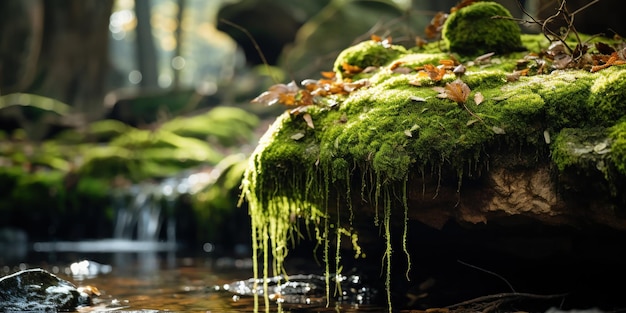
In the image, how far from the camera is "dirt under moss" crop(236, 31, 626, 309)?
371 centimetres

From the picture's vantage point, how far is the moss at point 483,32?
207 inches

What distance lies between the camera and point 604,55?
434 centimetres

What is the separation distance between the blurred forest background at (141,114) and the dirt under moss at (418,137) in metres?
1.27

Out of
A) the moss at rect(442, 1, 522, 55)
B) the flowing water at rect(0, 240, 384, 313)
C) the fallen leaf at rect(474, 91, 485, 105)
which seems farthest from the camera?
the moss at rect(442, 1, 522, 55)

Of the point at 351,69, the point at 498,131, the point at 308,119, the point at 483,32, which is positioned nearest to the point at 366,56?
the point at 351,69

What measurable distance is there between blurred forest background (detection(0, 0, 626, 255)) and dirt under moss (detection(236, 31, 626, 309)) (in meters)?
1.27

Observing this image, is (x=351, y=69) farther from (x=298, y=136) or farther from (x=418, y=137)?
(x=418, y=137)

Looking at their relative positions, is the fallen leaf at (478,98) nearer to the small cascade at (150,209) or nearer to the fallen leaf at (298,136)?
the fallen leaf at (298,136)

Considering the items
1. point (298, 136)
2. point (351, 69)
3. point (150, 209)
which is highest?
point (351, 69)

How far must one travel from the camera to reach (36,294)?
465 centimetres

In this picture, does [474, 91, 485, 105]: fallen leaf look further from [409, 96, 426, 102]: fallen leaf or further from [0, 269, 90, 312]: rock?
[0, 269, 90, 312]: rock

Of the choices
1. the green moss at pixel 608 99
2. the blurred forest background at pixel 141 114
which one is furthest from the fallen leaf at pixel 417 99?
the blurred forest background at pixel 141 114

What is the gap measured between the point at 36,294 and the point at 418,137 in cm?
324

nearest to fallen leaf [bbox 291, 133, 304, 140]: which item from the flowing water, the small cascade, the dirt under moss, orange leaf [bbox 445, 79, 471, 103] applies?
the dirt under moss
